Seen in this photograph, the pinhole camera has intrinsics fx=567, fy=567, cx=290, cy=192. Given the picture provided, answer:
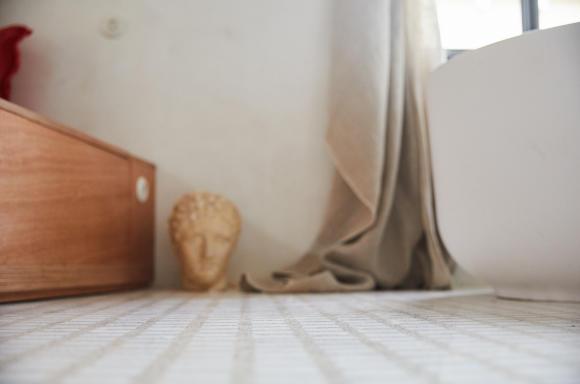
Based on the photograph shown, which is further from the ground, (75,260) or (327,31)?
(327,31)

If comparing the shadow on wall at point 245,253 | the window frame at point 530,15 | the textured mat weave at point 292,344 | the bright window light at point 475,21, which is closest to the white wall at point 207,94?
the shadow on wall at point 245,253

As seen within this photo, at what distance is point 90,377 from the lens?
419 millimetres

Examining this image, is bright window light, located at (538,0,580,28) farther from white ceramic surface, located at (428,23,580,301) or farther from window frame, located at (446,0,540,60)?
white ceramic surface, located at (428,23,580,301)

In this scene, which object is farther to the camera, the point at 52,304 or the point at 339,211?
the point at 339,211

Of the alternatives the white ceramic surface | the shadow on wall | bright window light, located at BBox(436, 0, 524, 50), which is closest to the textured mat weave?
the white ceramic surface

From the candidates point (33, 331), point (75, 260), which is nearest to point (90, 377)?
point (33, 331)

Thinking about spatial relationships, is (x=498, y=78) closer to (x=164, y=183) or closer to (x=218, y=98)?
A: (x=218, y=98)

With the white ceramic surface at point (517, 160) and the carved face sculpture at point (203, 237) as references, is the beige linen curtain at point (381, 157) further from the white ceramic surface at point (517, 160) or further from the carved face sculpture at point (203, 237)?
the white ceramic surface at point (517, 160)

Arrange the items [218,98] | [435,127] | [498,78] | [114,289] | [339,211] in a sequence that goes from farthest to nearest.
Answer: [218,98]
[339,211]
[114,289]
[435,127]
[498,78]

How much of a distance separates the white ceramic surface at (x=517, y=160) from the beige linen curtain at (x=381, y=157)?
35 cm

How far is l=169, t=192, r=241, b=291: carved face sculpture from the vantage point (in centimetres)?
138

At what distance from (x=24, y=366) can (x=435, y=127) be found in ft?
2.89

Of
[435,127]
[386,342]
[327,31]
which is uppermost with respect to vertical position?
[327,31]

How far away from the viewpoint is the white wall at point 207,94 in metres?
1.60
